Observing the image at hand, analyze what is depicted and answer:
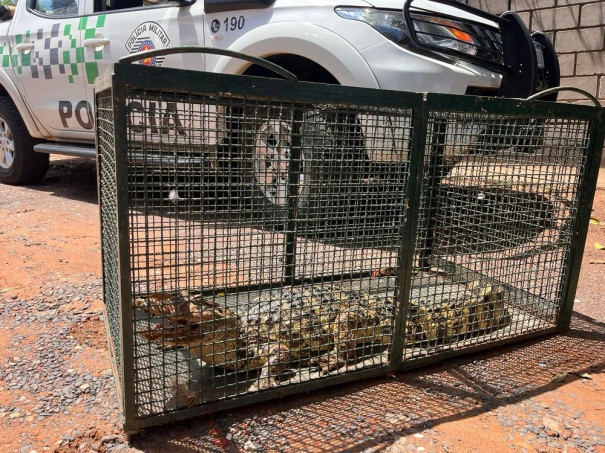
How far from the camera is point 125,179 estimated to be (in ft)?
5.32

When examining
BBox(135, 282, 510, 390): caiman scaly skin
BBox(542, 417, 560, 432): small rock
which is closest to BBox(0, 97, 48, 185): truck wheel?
BBox(135, 282, 510, 390): caiman scaly skin

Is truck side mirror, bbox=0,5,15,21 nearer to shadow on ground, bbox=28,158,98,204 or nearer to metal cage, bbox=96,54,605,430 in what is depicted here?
shadow on ground, bbox=28,158,98,204

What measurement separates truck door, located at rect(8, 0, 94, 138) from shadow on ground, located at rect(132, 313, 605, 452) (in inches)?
160

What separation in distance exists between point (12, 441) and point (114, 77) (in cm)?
126

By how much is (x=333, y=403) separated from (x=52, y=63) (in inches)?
187

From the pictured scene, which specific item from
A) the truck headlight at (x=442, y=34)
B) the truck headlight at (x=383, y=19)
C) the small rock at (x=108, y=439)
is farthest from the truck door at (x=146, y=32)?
the small rock at (x=108, y=439)

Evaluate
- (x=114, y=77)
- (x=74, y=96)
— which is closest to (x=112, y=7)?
(x=74, y=96)

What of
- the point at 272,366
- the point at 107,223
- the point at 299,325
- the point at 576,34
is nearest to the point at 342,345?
the point at 299,325

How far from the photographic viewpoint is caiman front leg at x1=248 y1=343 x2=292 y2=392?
2023mm

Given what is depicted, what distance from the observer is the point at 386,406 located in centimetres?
207

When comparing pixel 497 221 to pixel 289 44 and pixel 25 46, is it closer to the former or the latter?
pixel 289 44

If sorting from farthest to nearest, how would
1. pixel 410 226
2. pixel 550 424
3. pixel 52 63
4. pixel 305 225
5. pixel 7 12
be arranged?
pixel 7 12, pixel 52 63, pixel 305 225, pixel 410 226, pixel 550 424

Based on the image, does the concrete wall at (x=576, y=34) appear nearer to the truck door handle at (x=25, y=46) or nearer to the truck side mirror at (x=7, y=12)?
the truck door handle at (x=25, y=46)

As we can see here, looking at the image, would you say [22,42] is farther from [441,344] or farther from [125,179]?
[441,344]
